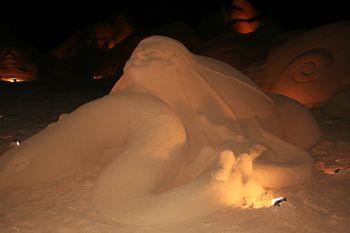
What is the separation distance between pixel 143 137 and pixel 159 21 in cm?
2346

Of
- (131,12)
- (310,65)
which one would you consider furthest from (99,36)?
(310,65)

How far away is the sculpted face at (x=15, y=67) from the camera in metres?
12.1

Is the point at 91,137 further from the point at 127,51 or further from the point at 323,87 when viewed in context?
the point at 127,51

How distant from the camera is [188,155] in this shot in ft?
10.6

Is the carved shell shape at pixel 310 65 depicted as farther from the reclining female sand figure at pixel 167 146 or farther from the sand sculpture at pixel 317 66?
the reclining female sand figure at pixel 167 146

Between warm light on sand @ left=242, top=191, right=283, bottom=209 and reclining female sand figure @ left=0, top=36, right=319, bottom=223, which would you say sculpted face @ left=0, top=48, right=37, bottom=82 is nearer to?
reclining female sand figure @ left=0, top=36, right=319, bottom=223

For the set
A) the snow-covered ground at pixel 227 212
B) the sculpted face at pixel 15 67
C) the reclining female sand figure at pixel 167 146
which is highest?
the reclining female sand figure at pixel 167 146

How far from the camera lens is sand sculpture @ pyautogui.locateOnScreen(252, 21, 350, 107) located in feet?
20.8

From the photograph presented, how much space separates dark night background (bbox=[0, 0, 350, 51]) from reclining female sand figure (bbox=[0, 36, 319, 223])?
2038 cm

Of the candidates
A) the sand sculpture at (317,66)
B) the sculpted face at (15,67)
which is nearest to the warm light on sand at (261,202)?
the sand sculpture at (317,66)

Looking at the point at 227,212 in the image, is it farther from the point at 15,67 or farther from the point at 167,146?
the point at 15,67

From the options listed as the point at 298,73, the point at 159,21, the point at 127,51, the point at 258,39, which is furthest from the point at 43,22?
the point at 298,73

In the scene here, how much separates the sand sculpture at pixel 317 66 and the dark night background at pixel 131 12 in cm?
1657

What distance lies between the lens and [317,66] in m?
6.50
